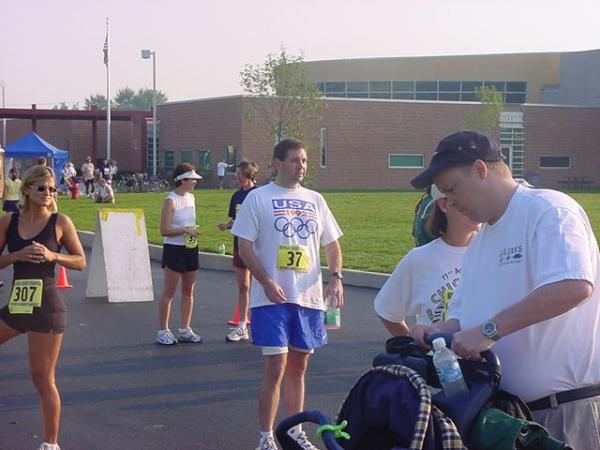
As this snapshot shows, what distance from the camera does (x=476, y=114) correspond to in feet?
180

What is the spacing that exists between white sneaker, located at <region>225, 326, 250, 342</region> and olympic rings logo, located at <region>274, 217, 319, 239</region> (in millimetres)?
3895

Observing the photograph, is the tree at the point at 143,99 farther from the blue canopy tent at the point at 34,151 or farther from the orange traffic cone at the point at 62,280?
the orange traffic cone at the point at 62,280

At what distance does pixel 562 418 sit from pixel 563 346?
9.8 inches

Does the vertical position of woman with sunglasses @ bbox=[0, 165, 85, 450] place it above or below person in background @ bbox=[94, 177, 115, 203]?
above

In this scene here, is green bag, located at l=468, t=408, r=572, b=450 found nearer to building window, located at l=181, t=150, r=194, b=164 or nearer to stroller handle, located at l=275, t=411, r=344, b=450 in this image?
stroller handle, located at l=275, t=411, r=344, b=450

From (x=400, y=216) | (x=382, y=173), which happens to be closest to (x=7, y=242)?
(x=400, y=216)

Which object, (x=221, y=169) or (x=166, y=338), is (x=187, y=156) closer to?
(x=221, y=169)

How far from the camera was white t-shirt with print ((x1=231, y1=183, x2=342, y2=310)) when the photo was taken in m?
6.56

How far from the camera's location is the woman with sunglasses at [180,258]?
10.3 metres

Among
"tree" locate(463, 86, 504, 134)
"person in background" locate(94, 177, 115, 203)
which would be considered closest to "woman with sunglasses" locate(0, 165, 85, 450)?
"person in background" locate(94, 177, 115, 203)

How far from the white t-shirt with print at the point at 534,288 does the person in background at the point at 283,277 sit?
125 inches

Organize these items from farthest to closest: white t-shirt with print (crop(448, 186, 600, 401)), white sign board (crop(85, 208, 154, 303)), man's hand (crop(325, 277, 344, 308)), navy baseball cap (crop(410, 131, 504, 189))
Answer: white sign board (crop(85, 208, 154, 303))
man's hand (crop(325, 277, 344, 308))
navy baseball cap (crop(410, 131, 504, 189))
white t-shirt with print (crop(448, 186, 600, 401))

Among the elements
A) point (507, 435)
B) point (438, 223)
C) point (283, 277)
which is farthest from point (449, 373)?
point (283, 277)

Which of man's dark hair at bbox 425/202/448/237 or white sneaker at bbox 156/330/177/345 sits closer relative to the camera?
man's dark hair at bbox 425/202/448/237
